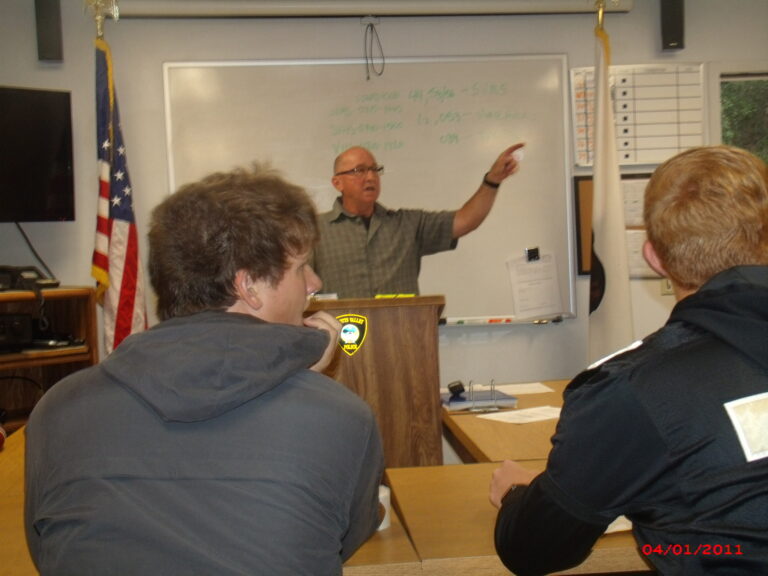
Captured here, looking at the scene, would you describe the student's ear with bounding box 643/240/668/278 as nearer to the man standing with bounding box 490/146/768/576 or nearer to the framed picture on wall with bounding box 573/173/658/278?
the man standing with bounding box 490/146/768/576

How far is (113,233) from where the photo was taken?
150 inches

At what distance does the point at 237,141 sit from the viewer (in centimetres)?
414

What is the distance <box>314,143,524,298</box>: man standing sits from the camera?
3.87m

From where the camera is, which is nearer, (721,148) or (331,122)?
Answer: (721,148)

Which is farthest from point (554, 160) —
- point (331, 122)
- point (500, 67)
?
point (331, 122)

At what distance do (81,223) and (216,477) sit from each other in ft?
11.1

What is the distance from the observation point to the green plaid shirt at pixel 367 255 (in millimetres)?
3859

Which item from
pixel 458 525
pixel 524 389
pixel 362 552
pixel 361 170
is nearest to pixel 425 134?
pixel 361 170

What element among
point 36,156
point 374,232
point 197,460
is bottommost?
point 197,460

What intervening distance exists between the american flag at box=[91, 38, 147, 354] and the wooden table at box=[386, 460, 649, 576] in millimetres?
2082

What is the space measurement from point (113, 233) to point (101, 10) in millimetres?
1068

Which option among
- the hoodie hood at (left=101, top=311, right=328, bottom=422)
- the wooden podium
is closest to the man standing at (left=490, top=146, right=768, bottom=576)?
the hoodie hood at (left=101, top=311, right=328, bottom=422)

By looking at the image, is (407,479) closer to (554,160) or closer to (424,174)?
(424,174)
